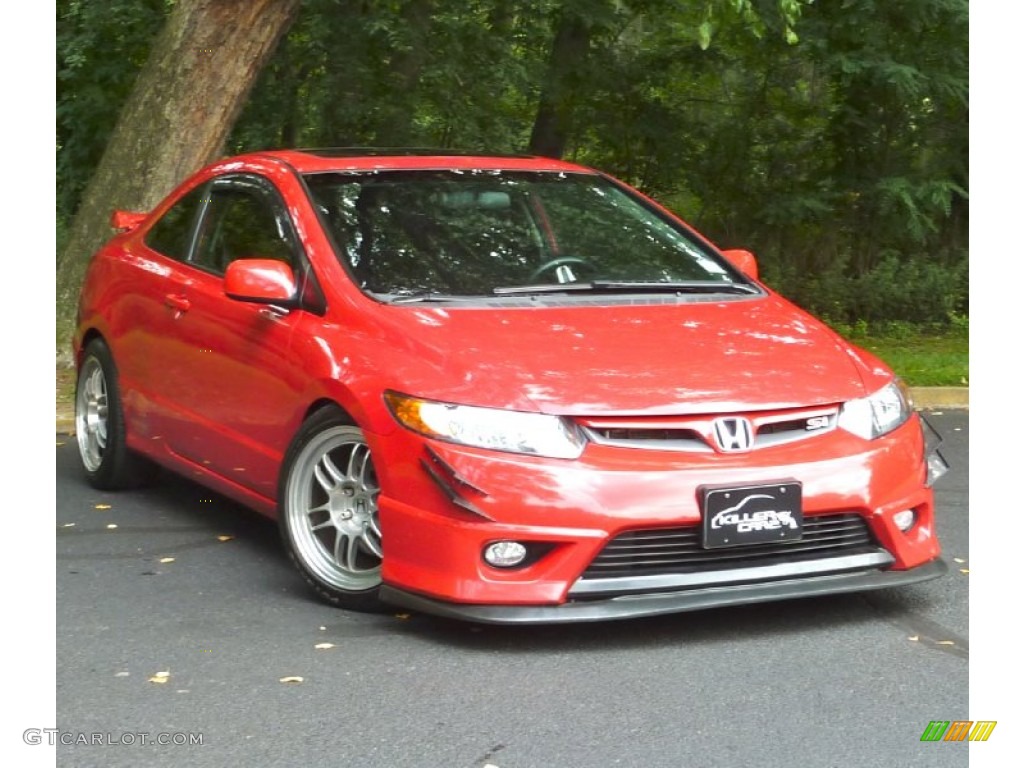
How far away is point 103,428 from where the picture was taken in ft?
26.5

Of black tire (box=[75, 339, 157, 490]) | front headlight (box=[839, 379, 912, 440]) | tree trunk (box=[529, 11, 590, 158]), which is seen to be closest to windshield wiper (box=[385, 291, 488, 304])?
front headlight (box=[839, 379, 912, 440])

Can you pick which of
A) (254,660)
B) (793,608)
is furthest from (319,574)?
(793,608)

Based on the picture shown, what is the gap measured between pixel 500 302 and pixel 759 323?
938 mm

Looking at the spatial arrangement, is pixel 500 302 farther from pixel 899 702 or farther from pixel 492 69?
pixel 492 69

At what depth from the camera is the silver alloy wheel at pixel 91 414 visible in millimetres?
8117

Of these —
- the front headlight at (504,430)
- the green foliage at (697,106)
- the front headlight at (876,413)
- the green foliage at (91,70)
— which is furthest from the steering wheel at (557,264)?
the green foliage at (91,70)

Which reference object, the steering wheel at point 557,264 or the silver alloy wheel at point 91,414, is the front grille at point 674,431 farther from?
the silver alloy wheel at point 91,414

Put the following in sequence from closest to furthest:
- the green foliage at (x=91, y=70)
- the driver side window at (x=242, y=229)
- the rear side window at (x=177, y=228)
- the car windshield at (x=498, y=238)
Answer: the car windshield at (x=498, y=238), the driver side window at (x=242, y=229), the rear side window at (x=177, y=228), the green foliage at (x=91, y=70)

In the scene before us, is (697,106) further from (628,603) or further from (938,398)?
(628,603)

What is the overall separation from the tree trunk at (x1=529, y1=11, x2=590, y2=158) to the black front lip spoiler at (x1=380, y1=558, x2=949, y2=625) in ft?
33.4

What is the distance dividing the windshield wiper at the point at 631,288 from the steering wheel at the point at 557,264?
0.10 meters

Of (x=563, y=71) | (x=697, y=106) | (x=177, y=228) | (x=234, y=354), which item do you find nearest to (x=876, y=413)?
(x=234, y=354)

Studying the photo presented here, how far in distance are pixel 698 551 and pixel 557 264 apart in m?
1.60

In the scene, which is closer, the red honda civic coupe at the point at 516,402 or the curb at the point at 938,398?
the red honda civic coupe at the point at 516,402
